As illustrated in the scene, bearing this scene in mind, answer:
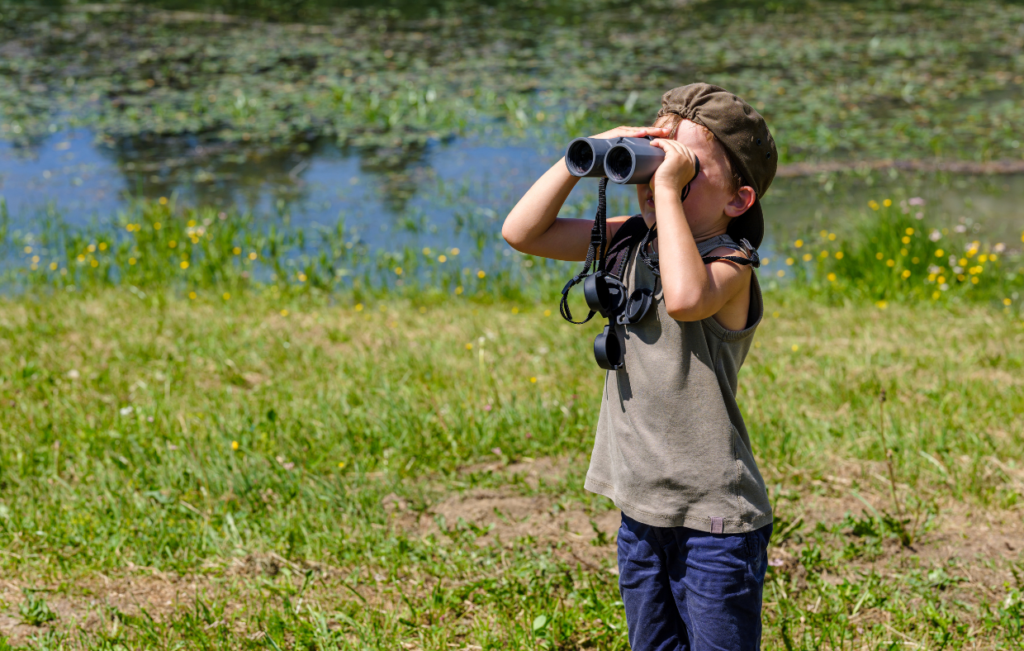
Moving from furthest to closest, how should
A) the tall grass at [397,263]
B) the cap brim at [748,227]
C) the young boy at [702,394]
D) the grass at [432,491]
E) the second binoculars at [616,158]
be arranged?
the tall grass at [397,263] → the grass at [432,491] → the cap brim at [748,227] → the young boy at [702,394] → the second binoculars at [616,158]

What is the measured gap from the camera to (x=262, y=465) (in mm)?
3338

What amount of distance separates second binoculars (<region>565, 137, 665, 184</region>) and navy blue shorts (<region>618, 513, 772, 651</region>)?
2.47ft

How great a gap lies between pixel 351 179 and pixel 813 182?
4060 mm

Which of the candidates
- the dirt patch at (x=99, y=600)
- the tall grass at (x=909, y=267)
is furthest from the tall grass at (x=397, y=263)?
the dirt patch at (x=99, y=600)

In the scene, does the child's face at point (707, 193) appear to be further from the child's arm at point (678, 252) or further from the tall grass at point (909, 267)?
the tall grass at point (909, 267)

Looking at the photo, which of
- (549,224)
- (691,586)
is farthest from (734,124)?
(691,586)

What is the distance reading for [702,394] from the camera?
74.4 inches

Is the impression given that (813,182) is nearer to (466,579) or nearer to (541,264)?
(541,264)

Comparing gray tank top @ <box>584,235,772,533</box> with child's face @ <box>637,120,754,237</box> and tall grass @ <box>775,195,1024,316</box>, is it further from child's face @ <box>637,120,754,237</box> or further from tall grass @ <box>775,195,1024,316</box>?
tall grass @ <box>775,195,1024,316</box>

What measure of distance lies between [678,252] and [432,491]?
1.77 m

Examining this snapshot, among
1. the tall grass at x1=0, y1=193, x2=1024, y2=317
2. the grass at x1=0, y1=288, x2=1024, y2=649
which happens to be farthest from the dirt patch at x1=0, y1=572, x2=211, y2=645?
the tall grass at x1=0, y1=193, x2=1024, y2=317

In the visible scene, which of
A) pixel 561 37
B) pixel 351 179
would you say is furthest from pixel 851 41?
pixel 351 179

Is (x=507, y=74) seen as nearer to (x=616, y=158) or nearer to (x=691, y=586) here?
(x=616, y=158)

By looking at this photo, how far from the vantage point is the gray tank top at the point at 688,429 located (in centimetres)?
189
